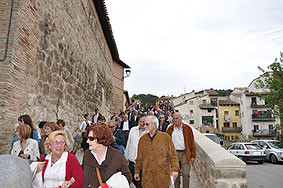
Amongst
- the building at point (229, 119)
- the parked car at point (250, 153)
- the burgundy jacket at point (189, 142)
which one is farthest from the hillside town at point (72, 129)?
the building at point (229, 119)

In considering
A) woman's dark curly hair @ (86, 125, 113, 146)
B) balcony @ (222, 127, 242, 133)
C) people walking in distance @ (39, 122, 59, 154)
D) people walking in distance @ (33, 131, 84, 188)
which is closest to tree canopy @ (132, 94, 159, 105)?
balcony @ (222, 127, 242, 133)

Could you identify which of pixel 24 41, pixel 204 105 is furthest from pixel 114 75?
pixel 204 105

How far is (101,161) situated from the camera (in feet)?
7.43

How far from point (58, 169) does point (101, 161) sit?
0.59 meters

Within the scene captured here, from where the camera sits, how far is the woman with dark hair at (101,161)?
7.13 feet

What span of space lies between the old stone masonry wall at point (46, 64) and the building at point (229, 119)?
4274 cm

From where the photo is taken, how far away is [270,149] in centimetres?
Answer: 1521

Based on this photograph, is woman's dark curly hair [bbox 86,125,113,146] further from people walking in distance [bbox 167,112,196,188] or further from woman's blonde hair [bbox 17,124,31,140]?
people walking in distance [bbox 167,112,196,188]

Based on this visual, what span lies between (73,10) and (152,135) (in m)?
6.44

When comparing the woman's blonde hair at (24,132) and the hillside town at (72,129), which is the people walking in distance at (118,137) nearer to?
the hillside town at (72,129)

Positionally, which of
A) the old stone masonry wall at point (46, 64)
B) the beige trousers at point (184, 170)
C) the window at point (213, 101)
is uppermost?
the window at point (213, 101)

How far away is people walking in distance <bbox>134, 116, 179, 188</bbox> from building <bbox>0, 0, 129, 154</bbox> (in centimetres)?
271

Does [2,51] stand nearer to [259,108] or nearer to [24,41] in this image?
[24,41]

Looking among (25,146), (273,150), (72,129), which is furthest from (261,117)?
(25,146)
